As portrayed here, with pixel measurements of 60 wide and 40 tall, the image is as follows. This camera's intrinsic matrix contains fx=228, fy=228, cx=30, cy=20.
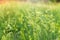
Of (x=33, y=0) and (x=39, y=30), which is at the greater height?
(x=39, y=30)

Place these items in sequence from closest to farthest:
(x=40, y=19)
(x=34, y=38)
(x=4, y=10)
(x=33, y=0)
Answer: (x=34, y=38) < (x=40, y=19) < (x=4, y=10) < (x=33, y=0)

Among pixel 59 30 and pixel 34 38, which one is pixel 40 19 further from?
pixel 34 38

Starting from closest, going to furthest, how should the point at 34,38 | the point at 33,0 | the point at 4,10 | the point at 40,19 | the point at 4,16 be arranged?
1. the point at 34,38
2. the point at 40,19
3. the point at 4,16
4. the point at 4,10
5. the point at 33,0

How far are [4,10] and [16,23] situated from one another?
2.25ft

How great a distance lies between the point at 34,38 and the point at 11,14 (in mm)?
1043

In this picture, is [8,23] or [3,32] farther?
[8,23]

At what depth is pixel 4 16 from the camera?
129 inches

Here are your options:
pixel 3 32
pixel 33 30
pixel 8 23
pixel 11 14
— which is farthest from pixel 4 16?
pixel 33 30

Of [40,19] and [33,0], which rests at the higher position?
[40,19]

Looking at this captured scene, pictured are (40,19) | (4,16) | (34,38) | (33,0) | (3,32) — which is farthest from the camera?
(33,0)

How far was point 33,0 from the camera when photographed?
6.85m

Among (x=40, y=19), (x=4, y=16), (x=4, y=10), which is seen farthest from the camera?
(x=4, y=10)

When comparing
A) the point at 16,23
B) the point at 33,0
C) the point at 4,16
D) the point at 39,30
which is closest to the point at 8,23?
the point at 16,23

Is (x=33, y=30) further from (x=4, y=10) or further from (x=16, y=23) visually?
(x=4, y=10)
